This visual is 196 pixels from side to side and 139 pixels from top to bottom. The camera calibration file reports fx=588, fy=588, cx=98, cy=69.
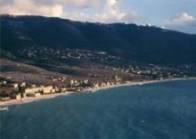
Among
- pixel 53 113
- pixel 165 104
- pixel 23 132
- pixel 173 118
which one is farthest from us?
pixel 165 104

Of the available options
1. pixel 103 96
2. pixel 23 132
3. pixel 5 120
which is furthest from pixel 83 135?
Result: pixel 103 96

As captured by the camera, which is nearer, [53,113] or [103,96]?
[53,113]

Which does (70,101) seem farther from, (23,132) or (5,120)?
(23,132)

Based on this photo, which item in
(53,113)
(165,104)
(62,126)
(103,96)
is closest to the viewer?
(62,126)

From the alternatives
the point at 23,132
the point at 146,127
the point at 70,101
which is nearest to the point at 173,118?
the point at 146,127

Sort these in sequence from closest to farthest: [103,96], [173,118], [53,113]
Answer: [173,118] → [53,113] → [103,96]

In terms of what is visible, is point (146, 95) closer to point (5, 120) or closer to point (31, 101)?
point (31, 101)
